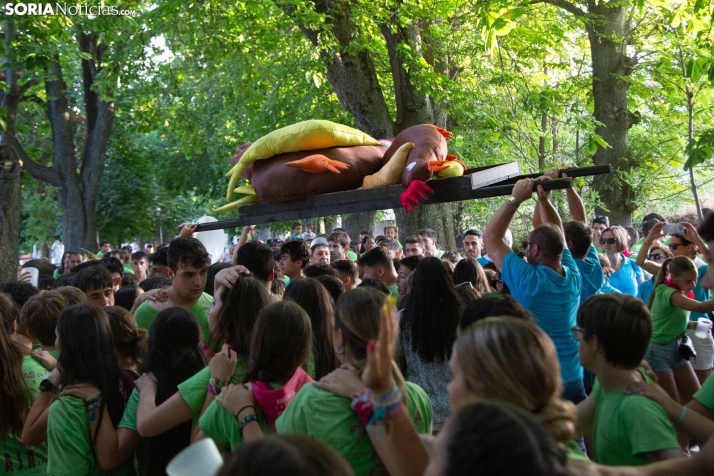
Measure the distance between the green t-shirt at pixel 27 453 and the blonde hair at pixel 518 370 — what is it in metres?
2.81

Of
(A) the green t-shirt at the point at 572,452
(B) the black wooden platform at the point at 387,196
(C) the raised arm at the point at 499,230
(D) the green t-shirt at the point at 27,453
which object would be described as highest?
(B) the black wooden platform at the point at 387,196

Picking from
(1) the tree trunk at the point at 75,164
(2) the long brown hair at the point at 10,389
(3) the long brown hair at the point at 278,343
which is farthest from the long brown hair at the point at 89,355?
(1) the tree trunk at the point at 75,164

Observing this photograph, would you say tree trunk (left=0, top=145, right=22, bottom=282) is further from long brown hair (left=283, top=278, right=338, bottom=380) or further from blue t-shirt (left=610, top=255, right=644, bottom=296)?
blue t-shirt (left=610, top=255, right=644, bottom=296)

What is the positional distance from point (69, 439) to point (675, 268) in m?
4.84

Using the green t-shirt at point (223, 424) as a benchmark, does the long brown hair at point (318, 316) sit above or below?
above

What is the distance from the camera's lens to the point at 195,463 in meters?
1.57

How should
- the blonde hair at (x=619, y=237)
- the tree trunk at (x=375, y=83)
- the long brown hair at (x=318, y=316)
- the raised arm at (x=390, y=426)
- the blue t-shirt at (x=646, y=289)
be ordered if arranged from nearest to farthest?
the raised arm at (x=390, y=426) < the long brown hair at (x=318, y=316) < the blue t-shirt at (x=646, y=289) < the blonde hair at (x=619, y=237) < the tree trunk at (x=375, y=83)

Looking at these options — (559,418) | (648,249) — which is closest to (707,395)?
(559,418)

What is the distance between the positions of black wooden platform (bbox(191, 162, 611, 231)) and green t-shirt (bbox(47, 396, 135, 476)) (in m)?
1.88

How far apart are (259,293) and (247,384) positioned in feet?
2.65

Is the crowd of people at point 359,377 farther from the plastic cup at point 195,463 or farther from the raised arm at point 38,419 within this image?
the plastic cup at point 195,463

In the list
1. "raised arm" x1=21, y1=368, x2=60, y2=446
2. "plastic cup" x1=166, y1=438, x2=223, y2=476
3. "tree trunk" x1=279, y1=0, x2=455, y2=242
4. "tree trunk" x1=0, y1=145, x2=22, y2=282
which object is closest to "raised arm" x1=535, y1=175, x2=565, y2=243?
"raised arm" x1=21, y1=368, x2=60, y2=446

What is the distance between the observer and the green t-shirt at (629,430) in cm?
244

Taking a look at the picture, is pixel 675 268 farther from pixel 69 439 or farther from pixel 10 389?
pixel 10 389
